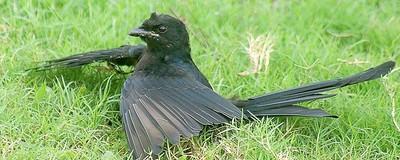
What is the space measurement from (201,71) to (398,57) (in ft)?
5.22

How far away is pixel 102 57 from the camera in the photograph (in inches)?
241

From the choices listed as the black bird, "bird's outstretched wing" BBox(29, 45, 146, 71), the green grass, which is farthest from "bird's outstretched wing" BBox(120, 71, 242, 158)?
"bird's outstretched wing" BBox(29, 45, 146, 71)

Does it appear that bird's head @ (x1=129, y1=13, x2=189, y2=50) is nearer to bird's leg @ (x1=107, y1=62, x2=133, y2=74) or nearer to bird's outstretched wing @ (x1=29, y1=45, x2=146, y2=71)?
bird's outstretched wing @ (x1=29, y1=45, x2=146, y2=71)

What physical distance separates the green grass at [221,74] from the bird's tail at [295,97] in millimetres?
110

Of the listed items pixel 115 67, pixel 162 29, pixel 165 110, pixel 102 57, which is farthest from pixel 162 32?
pixel 165 110

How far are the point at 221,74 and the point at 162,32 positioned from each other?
2.16ft

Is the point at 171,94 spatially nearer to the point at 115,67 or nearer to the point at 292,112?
the point at 292,112

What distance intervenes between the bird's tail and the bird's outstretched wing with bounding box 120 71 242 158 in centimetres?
24

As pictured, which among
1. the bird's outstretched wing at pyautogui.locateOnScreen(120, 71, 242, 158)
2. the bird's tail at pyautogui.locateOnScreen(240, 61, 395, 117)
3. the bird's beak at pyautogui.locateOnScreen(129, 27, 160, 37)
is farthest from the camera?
the bird's beak at pyautogui.locateOnScreen(129, 27, 160, 37)

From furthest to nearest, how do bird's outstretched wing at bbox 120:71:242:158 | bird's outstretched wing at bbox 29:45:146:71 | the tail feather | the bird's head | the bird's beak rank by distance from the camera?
bird's outstretched wing at bbox 29:45:146:71 < the bird's head < the bird's beak < the tail feather < bird's outstretched wing at bbox 120:71:242:158

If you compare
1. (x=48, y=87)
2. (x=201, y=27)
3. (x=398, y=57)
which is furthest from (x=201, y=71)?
(x=398, y=57)

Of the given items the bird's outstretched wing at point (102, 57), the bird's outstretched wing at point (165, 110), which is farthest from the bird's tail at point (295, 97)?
the bird's outstretched wing at point (102, 57)

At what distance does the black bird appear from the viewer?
5195mm

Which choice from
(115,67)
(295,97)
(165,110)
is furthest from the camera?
(115,67)
